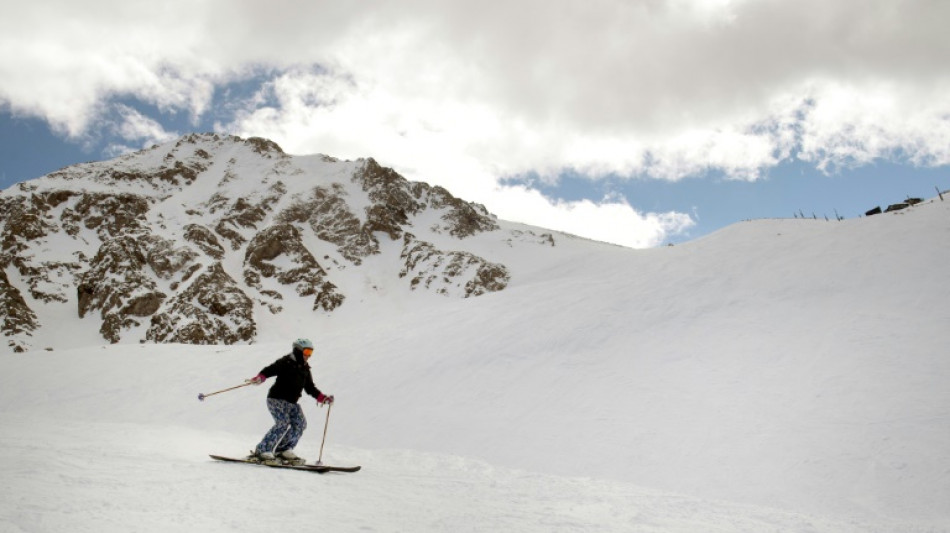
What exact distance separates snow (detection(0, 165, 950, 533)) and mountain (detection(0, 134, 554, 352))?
54356mm

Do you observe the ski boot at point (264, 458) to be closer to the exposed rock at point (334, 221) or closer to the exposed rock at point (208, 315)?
the exposed rock at point (208, 315)

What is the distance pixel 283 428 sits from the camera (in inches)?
373

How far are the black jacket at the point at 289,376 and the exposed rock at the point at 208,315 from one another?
66.7 m

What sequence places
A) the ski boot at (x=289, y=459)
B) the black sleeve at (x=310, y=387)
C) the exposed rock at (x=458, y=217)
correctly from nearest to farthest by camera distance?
the ski boot at (x=289, y=459) → the black sleeve at (x=310, y=387) → the exposed rock at (x=458, y=217)

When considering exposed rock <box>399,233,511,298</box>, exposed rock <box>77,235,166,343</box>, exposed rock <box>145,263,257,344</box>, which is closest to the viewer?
exposed rock <box>145,263,257,344</box>

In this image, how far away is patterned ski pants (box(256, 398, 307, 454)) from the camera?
9.38m

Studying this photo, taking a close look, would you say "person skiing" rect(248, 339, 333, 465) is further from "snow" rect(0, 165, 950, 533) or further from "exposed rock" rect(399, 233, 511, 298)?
"exposed rock" rect(399, 233, 511, 298)

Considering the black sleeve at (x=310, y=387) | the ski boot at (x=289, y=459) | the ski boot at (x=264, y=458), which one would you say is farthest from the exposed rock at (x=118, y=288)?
the ski boot at (x=289, y=459)

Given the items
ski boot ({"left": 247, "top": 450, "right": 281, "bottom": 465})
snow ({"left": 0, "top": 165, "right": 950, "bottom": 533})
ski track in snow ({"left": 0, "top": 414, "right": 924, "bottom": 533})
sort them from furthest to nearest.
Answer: ski boot ({"left": 247, "top": 450, "right": 281, "bottom": 465}) → snow ({"left": 0, "top": 165, "right": 950, "bottom": 533}) → ski track in snow ({"left": 0, "top": 414, "right": 924, "bottom": 533})

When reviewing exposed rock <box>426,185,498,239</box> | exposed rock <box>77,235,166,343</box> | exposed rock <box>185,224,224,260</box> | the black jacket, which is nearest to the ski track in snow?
the black jacket

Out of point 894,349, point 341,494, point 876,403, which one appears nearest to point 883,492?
point 876,403

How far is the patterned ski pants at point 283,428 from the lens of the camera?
30.8 ft

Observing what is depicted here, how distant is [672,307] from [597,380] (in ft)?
18.9

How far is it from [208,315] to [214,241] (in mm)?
23744
